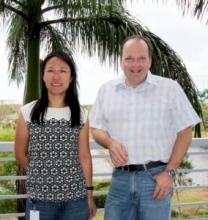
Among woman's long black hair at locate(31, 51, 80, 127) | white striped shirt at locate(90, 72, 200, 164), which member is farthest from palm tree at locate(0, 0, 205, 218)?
white striped shirt at locate(90, 72, 200, 164)

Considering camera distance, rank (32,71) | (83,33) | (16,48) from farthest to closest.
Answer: (16,48), (83,33), (32,71)

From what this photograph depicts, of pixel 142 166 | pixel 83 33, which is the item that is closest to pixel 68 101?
pixel 142 166

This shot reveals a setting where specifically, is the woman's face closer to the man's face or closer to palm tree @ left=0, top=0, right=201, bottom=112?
the man's face

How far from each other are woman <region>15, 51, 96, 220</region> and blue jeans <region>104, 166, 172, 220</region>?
0.14 metres

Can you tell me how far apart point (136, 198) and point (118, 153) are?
0.25 m

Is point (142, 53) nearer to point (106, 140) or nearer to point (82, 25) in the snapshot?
point (106, 140)

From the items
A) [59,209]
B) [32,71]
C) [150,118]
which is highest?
[32,71]

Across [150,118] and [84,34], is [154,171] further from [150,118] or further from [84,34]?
[84,34]

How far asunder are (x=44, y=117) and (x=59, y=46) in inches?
231

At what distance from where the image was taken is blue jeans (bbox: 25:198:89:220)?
2426 mm

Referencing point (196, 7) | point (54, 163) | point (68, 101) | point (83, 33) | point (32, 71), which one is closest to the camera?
point (54, 163)

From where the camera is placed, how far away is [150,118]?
2.50 meters

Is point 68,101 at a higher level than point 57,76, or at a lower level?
lower

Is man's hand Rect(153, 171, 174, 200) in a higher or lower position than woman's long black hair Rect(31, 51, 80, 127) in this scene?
lower
